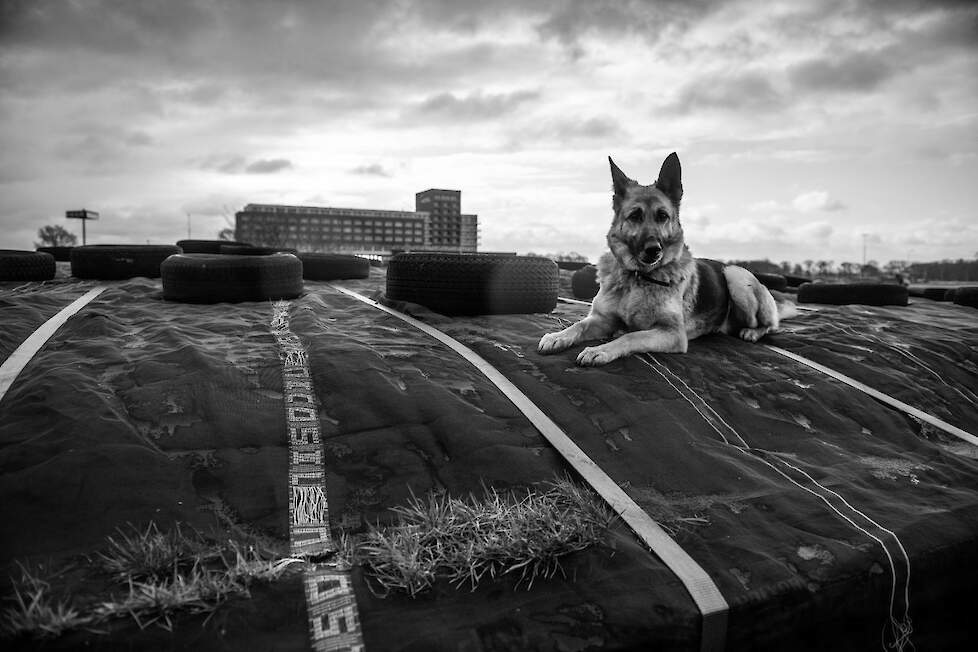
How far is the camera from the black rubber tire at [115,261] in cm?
953

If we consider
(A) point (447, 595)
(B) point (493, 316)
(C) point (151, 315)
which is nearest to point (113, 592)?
(A) point (447, 595)

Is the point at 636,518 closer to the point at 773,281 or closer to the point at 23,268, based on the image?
the point at 23,268

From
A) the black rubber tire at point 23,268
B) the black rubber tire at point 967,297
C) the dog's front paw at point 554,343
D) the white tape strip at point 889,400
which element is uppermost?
the black rubber tire at point 23,268

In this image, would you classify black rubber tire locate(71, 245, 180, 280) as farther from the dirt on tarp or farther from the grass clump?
the grass clump

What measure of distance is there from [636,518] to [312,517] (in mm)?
1929

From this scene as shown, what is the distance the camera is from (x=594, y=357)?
5.39m

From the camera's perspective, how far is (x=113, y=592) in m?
2.66

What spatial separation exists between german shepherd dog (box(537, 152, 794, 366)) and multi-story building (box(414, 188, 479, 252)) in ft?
282

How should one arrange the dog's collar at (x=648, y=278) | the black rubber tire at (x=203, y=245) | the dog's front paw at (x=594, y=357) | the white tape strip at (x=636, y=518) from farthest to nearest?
the black rubber tire at (x=203, y=245) → the dog's collar at (x=648, y=278) → the dog's front paw at (x=594, y=357) → the white tape strip at (x=636, y=518)

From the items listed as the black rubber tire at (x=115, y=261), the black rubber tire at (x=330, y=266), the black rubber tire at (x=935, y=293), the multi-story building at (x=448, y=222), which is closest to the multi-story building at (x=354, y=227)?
the multi-story building at (x=448, y=222)

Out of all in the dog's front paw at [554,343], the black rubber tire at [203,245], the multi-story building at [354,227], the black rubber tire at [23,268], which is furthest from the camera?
the multi-story building at [354,227]

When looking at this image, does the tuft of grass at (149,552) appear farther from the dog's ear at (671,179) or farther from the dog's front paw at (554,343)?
the dog's ear at (671,179)

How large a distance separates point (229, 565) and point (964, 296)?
15.9 meters

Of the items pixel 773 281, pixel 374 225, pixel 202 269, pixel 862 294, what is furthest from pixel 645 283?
pixel 374 225
